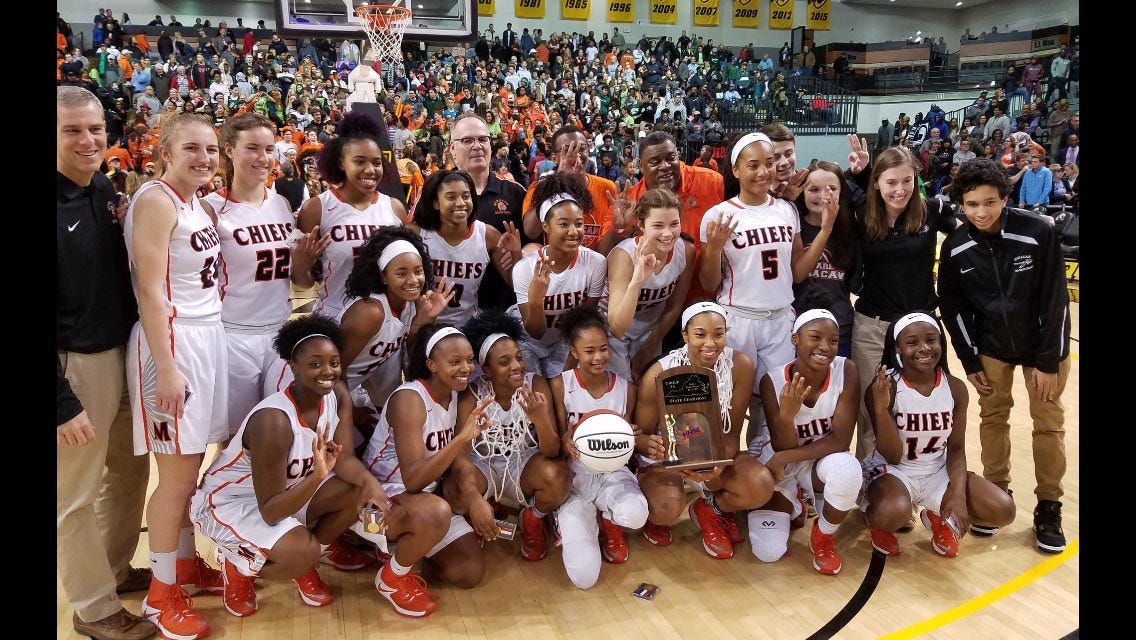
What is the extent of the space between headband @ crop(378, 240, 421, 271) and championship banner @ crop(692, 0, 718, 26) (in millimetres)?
26322

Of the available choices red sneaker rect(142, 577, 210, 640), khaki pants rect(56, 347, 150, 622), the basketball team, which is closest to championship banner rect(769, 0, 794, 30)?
the basketball team

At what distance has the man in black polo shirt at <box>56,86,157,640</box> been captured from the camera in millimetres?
2820

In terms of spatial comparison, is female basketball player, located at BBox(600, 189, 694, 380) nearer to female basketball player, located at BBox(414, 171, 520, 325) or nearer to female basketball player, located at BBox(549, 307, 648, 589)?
female basketball player, located at BBox(549, 307, 648, 589)

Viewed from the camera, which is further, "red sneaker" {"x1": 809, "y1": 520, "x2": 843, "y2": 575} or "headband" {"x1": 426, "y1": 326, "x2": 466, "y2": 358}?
"red sneaker" {"x1": 809, "y1": 520, "x2": 843, "y2": 575}

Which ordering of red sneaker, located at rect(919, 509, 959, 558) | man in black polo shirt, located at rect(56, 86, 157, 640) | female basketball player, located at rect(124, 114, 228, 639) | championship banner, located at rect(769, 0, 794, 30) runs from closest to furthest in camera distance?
man in black polo shirt, located at rect(56, 86, 157, 640) → female basketball player, located at rect(124, 114, 228, 639) → red sneaker, located at rect(919, 509, 959, 558) → championship banner, located at rect(769, 0, 794, 30)

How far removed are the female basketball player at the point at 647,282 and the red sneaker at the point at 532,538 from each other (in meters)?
0.86

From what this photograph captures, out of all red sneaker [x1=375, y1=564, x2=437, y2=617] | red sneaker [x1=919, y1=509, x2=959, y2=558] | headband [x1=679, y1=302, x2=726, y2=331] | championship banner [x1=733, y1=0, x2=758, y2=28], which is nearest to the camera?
red sneaker [x1=375, y1=564, x2=437, y2=617]

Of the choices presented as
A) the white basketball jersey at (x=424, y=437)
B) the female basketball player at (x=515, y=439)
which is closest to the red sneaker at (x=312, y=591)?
the white basketball jersey at (x=424, y=437)

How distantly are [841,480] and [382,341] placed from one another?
2.20m

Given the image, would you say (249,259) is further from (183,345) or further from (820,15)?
(820,15)

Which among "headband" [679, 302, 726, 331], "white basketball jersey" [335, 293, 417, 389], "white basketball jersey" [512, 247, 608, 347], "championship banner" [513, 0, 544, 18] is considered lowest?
"white basketball jersey" [335, 293, 417, 389]

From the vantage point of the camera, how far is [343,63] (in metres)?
18.8

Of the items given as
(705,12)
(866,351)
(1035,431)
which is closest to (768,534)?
(866,351)
